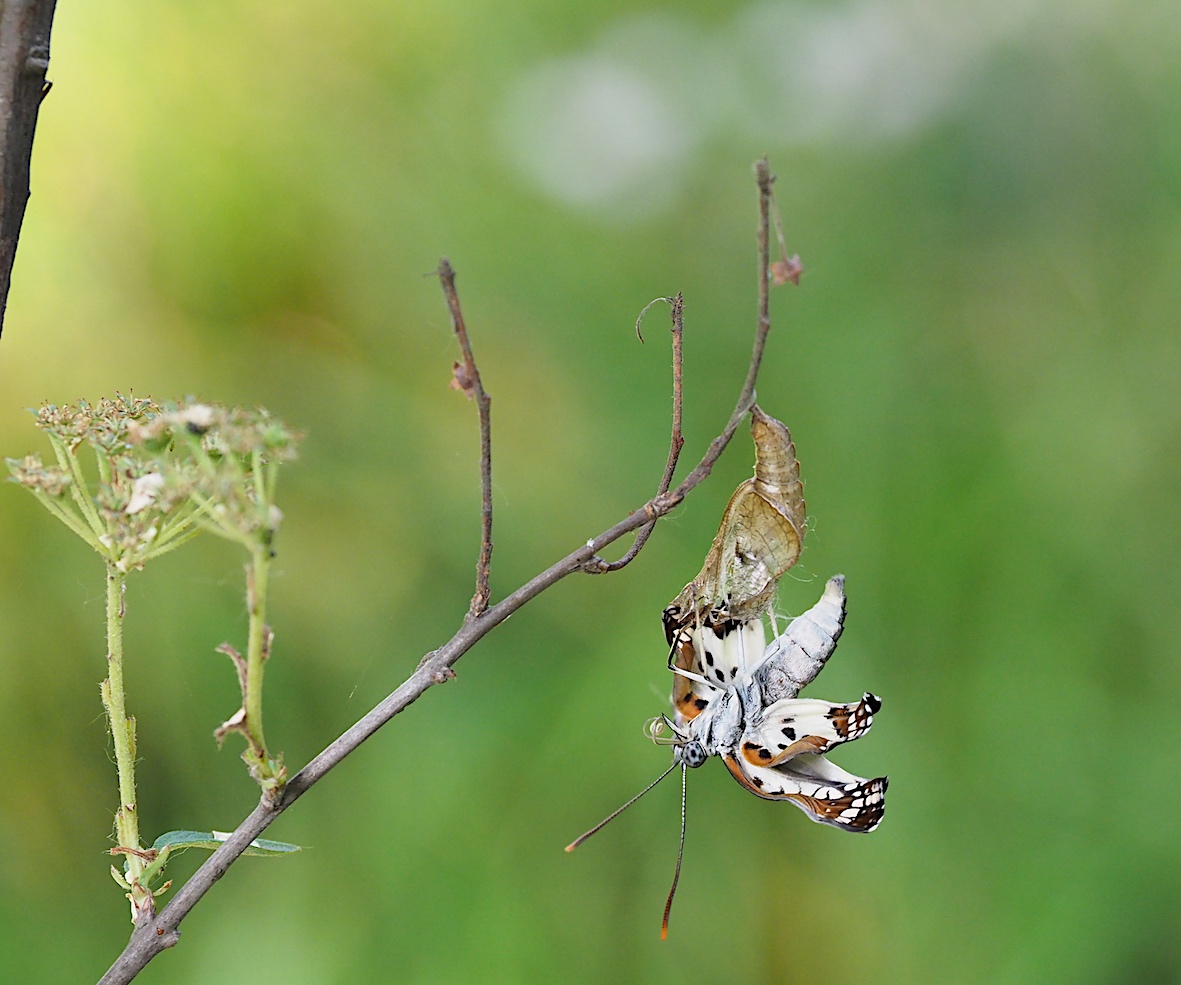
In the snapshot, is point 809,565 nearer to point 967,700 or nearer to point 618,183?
point 967,700

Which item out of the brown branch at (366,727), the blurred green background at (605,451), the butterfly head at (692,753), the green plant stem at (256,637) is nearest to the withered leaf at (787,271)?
the brown branch at (366,727)

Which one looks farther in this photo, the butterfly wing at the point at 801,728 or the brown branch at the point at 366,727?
the butterfly wing at the point at 801,728

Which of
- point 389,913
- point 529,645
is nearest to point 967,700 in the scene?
point 529,645

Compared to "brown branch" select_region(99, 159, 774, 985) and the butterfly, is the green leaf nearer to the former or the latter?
"brown branch" select_region(99, 159, 774, 985)

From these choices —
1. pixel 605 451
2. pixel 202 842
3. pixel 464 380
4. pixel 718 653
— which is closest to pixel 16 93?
pixel 464 380

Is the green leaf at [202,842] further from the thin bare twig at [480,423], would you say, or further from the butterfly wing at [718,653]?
the butterfly wing at [718,653]

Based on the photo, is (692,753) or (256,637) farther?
(692,753)

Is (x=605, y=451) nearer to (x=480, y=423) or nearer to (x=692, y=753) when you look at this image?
(x=692, y=753)
